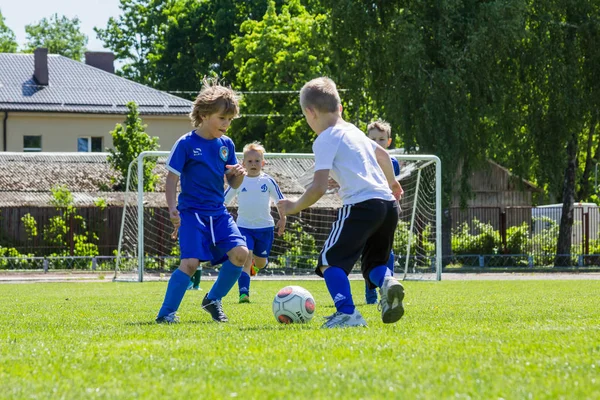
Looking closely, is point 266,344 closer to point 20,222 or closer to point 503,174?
point 20,222

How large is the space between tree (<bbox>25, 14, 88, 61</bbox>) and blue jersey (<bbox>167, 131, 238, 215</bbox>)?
76.6 m

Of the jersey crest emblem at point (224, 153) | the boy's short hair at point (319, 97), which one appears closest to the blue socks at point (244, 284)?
the jersey crest emblem at point (224, 153)

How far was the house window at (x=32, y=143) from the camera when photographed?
159 feet

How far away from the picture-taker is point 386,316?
6305 mm

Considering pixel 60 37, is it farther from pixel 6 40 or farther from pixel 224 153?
pixel 224 153

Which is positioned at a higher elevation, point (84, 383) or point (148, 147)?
point (148, 147)

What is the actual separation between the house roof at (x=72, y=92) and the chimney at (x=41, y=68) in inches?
9.8

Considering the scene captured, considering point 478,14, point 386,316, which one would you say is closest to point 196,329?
point 386,316

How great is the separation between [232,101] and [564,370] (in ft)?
14.4

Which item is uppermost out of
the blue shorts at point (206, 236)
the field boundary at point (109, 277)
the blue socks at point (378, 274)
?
the blue shorts at point (206, 236)

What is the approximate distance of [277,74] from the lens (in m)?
48.8

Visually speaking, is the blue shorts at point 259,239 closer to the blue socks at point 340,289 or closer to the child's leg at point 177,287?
the child's leg at point 177,287

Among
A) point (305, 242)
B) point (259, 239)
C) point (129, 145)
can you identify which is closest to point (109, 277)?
point (305, 242)

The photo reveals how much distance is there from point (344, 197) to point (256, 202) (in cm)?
552
